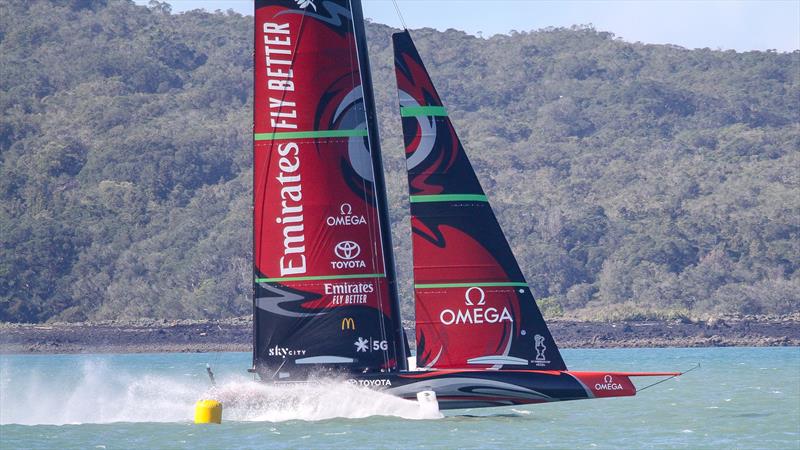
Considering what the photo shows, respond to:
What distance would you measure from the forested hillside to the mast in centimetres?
7424

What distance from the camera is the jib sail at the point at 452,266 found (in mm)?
25297

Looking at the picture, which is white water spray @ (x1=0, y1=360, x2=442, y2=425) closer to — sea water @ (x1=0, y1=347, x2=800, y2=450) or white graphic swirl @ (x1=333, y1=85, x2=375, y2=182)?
sea water @ (x1=0, y1=347, x2=800, y2=450)

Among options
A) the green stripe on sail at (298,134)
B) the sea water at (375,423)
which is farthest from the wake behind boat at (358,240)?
the sea water at (375,423)

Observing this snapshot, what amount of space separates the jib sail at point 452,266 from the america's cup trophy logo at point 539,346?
0.05 feet

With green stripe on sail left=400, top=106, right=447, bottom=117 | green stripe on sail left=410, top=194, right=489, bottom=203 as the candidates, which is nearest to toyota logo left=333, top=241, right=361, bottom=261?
green stripe on sail left=410, top=194, right=489, bottom=203

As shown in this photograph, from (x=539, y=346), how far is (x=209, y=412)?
568 cm

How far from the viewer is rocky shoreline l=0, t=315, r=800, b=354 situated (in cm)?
9356

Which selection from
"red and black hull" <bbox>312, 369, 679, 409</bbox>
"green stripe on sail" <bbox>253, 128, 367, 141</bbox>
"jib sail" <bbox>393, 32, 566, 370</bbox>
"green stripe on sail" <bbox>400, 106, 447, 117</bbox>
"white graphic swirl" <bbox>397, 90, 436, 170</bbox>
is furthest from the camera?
"green stripe on sail" <bbox>400, 106, 447, 117</bbox>

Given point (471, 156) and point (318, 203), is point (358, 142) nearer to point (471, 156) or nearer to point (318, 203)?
point (318, 203)

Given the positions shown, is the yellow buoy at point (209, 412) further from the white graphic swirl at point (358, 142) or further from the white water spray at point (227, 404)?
the white graphic swirl at point (358, 142)

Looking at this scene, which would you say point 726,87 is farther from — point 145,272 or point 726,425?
point 726,425

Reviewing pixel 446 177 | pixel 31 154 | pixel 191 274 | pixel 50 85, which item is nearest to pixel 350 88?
pixel 446 177

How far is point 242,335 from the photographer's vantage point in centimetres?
9375

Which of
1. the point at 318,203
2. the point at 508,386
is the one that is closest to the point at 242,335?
the point at 318,203
